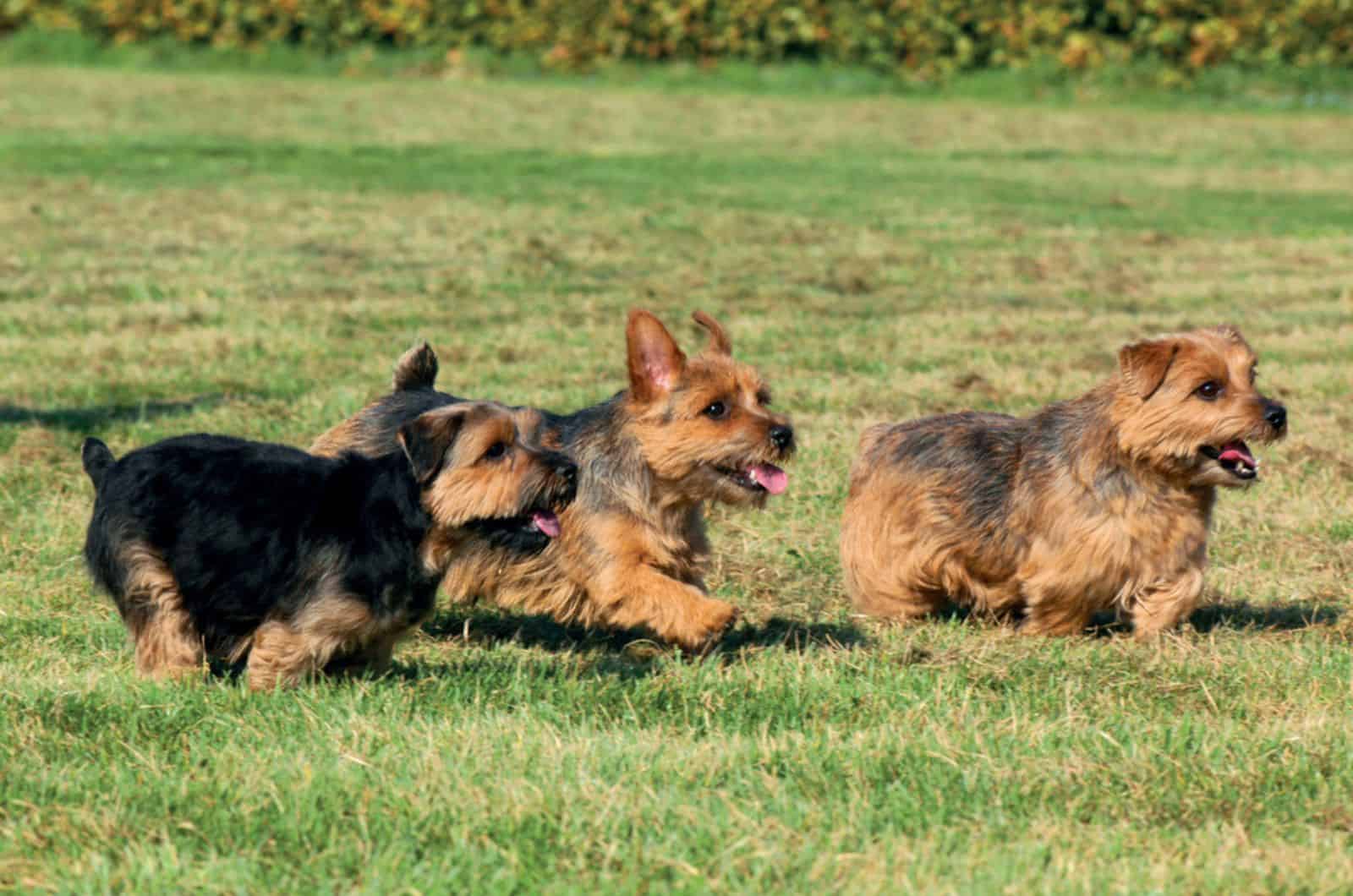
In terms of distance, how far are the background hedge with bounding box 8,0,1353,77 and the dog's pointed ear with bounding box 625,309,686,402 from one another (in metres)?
22.6

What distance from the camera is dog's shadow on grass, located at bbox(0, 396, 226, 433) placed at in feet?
30.3

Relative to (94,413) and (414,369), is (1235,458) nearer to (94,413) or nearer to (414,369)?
(414,369)

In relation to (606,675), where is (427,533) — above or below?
above

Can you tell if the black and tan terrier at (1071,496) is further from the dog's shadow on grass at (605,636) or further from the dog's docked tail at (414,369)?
the dog's docked tail at (414,369)

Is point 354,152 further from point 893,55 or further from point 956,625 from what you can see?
point 956,625

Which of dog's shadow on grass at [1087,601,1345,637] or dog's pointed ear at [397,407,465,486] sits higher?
dog's pointed ear at [397,407,465,486]

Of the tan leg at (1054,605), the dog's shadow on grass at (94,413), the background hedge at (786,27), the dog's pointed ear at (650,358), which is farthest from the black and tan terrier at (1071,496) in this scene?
the background hedge at (786,27)

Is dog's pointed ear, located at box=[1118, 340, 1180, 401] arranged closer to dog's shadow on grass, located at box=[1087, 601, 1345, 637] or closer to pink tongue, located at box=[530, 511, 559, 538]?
dog's shadow on grass, located at box=[1087, 601, 1345, 637]

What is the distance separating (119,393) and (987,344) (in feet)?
16.9

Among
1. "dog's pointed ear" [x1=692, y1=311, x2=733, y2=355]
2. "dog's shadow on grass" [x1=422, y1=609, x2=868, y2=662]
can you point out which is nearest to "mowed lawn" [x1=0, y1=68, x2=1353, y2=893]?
"dog's shadow on grass" [x1=422, y1=609, x2=868, y2=662]

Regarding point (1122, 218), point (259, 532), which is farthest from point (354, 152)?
point (259, 532)

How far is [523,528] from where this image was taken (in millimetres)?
5520

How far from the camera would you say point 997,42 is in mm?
28078

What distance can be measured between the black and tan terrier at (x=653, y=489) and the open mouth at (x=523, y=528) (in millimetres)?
485
